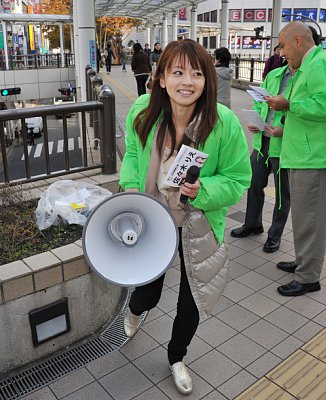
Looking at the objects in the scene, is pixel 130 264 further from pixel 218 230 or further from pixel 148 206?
pixel 218 230

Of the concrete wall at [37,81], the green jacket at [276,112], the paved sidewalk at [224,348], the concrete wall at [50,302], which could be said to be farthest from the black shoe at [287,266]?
the concrete wall at [37,81]

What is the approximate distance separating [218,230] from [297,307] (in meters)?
1.37

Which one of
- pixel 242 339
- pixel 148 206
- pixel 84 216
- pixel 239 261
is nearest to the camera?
pixel 148 206

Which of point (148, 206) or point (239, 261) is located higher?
point (148, 206)

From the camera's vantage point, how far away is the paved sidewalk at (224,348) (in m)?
2.49

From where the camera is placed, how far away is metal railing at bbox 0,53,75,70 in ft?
77.6

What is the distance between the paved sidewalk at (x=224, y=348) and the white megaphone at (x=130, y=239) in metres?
0.74

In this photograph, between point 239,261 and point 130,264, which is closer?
point 130,264

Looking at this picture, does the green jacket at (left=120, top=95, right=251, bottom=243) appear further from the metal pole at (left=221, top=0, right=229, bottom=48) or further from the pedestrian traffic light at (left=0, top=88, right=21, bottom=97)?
the metal pole at (left=221, top=0, right=229, bottom=48)

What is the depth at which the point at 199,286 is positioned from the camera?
2.28 m

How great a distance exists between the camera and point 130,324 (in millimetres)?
2844

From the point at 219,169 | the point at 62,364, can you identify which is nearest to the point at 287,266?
the point at 219,169

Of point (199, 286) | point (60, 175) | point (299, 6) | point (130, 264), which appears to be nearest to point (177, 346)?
point (199, 286)

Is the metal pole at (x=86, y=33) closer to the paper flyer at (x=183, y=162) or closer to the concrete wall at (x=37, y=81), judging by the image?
the paper flyer at (x=183, y=162)
